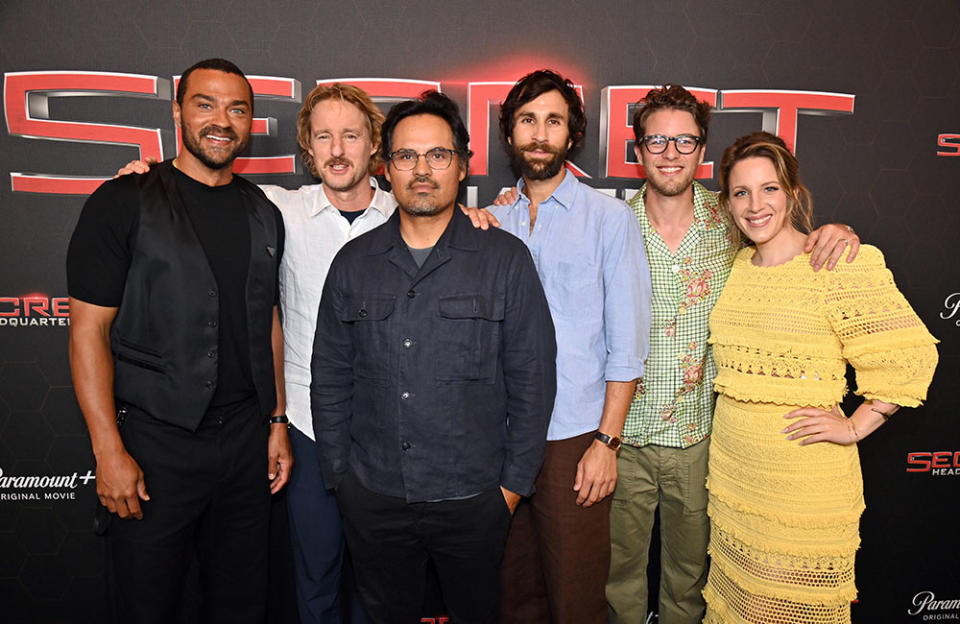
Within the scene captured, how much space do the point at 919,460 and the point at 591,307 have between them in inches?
93.9

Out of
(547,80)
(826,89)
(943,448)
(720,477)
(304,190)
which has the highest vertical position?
(826,89)

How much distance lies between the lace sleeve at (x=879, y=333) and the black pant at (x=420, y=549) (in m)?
1.22

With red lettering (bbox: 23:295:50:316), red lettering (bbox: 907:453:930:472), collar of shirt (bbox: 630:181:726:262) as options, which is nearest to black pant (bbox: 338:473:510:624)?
collar of shirt (bbox: 630:181:726:262)

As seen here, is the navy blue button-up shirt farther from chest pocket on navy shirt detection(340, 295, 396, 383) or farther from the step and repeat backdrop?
the step and repeat backdrop

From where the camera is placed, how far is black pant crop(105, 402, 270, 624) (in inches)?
76.3

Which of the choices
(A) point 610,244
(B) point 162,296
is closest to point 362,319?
(B) point 162,296

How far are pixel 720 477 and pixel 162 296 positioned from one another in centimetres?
206

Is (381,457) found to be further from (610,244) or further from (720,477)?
(720,477)

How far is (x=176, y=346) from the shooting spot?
1939 millimetres

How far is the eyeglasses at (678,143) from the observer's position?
2203 millimetres

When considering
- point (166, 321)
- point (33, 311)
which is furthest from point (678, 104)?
point (33, 311)

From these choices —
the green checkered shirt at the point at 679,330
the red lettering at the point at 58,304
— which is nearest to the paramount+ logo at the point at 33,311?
the red lettering at the point at 58,304

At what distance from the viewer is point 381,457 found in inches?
70.0

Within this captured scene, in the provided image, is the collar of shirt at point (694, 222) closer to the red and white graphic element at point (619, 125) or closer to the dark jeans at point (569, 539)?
the red and white graphic element at point (619, 125)
